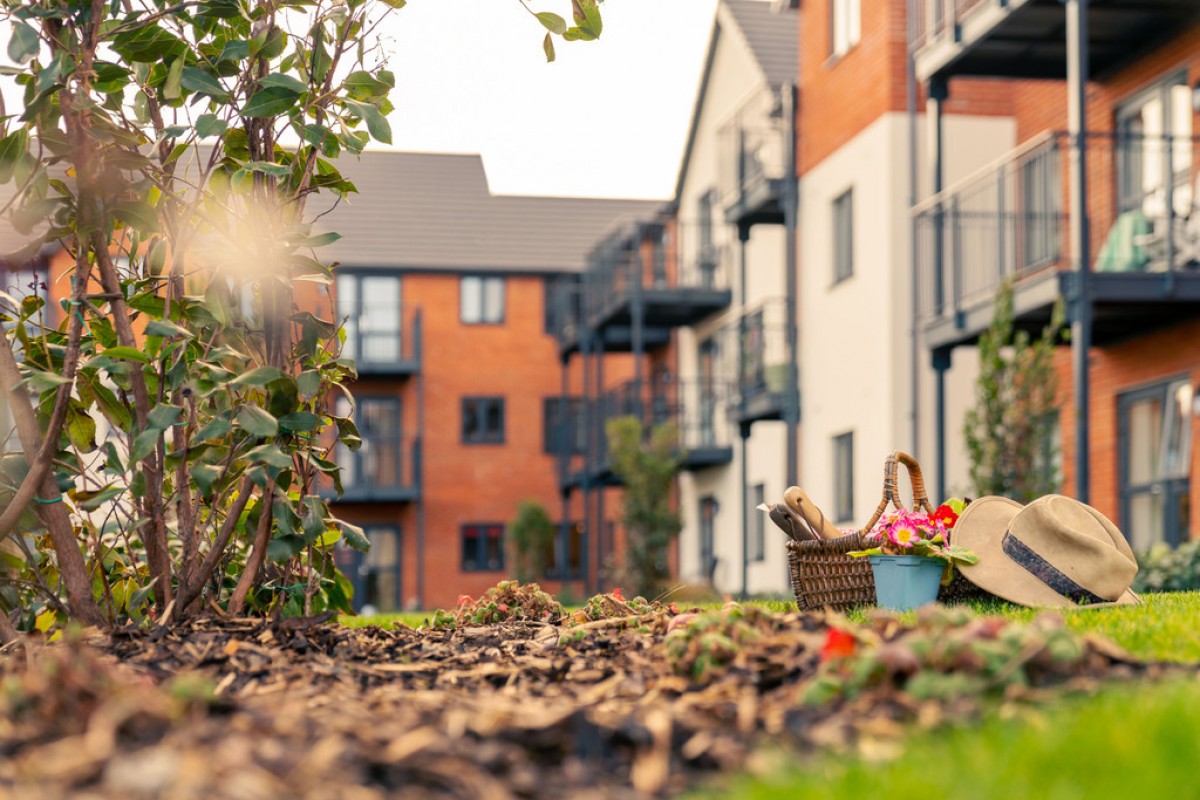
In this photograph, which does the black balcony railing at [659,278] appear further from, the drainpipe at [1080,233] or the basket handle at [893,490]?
the basket handle at [893,490]

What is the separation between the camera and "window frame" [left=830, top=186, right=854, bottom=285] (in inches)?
854

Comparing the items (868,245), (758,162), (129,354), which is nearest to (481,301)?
(758,162)

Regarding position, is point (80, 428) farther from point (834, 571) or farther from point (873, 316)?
point (873, 316)

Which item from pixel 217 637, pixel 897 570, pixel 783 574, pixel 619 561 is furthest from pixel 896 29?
pixel 217 637

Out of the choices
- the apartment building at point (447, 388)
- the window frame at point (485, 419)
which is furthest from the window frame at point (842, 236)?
the window frame at point (485, 419)

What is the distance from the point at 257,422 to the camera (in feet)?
18.6

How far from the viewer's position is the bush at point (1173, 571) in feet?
40.0

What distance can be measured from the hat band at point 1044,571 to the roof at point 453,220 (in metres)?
30.1

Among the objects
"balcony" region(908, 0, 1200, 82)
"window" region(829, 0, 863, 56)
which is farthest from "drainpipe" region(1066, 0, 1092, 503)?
"window" region(829, 0, 863, 56)

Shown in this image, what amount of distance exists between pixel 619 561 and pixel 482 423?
998cm

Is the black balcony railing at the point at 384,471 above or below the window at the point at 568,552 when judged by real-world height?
above

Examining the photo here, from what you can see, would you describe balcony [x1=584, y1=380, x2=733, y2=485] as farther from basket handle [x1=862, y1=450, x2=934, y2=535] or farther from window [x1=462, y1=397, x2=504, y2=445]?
basket handle [x1=862, y1=450, x2=934, y2=535]

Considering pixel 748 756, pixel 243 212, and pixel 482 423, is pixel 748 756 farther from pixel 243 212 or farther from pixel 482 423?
pixel 482 423

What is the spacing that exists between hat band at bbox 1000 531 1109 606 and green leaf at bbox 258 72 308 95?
349cm
